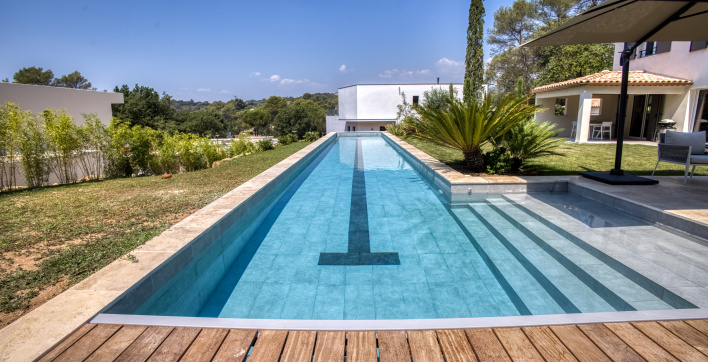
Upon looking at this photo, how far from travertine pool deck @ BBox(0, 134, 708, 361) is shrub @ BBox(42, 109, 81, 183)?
13.8 ft

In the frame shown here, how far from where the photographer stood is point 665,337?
5.53ft

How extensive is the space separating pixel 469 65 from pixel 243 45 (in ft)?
72.1

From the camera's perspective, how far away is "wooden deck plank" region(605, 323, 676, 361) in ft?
5.03

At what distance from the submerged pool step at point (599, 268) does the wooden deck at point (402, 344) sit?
767 mm

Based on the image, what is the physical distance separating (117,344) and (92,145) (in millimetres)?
7940

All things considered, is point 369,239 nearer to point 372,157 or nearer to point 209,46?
point 372,157

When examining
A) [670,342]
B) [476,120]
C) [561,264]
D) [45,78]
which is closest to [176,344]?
[670,342]

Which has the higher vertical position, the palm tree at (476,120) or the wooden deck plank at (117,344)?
the palm tree at (476,120)

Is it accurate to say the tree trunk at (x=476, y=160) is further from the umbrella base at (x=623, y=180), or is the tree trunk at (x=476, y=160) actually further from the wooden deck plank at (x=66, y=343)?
the wooden deck plank at (x=66, y=343)

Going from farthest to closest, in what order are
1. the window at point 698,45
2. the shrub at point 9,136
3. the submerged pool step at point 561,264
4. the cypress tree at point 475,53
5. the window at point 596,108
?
1. the cypress tree at point 475,53
2. the window at point 596,108
3. the window at point 698,45
4. the shrub at point 9,136
5. the submerged pool step at point 561,264

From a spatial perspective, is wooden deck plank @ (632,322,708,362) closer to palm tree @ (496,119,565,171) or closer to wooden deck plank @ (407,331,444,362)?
wooden deck plank @ (407,331,444,362)

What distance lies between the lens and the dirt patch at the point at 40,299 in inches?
→ 80.7

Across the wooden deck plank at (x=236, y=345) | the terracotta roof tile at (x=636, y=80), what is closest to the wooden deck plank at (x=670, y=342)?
the wooden deck plank at (x=236, y=345)

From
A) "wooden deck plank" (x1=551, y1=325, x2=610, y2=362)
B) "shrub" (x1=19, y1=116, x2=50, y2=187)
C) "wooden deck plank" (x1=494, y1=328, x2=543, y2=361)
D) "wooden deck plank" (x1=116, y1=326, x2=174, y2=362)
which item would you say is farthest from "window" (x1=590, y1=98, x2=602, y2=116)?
"shrub" (x1=19, y1=116, x2=50, y2=187)
